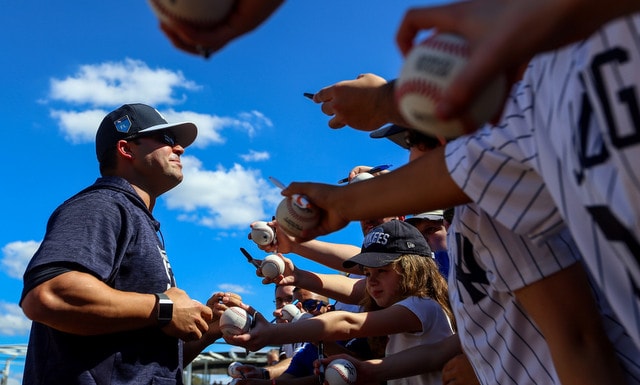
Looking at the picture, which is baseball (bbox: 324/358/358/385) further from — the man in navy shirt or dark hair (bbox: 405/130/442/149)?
dark hair (bbox: 405/130/442/149)

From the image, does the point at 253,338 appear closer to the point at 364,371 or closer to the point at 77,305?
the point at 364,371

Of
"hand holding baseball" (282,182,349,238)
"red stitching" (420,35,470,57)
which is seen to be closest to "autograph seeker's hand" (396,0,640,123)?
"red stitching" (420,35,470,57)

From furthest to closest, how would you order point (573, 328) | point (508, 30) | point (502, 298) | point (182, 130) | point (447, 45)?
point (182, 130) < point (502, 298) < point (573, 328) < point (447, 45) < point (508, 30)

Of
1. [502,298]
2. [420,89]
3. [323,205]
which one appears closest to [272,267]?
[323,205]

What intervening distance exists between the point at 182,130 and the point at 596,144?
383 centimetres

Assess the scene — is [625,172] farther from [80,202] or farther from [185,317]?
[80,202]

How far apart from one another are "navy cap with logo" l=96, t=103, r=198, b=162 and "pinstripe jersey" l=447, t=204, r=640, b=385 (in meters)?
2.76

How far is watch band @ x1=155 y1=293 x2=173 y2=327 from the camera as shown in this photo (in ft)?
10.8

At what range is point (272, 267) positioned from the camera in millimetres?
4609

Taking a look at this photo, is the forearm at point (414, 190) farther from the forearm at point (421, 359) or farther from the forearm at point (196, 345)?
the forearm at point (196, 345)

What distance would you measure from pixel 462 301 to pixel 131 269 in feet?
6.68

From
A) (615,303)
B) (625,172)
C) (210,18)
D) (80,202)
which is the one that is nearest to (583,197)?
(625,172)

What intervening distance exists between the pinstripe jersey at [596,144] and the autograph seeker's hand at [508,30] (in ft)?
0.29

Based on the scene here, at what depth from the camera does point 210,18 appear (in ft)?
5.09
